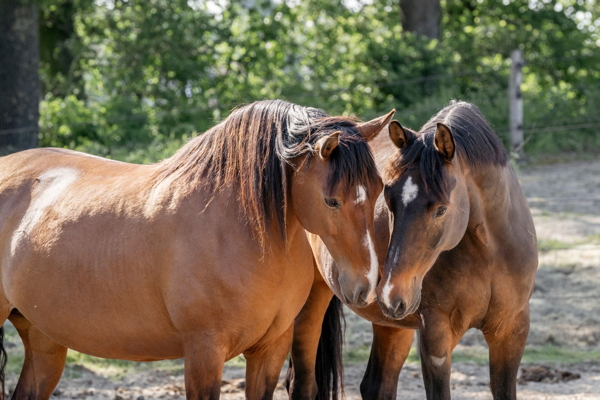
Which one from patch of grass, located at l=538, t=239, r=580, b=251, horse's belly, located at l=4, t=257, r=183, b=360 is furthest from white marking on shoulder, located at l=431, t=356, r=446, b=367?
patch of grass, located at l=538, t=239, r=580, b=251

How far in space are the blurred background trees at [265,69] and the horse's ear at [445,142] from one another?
23.7 ft

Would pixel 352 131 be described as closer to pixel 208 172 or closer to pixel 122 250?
pixel 208 172

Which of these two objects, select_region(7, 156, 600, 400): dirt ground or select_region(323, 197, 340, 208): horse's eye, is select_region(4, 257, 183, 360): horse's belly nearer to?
select_region(323, 197, 340, 208): horse's eye

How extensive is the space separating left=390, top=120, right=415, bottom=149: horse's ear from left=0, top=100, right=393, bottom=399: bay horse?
243mm

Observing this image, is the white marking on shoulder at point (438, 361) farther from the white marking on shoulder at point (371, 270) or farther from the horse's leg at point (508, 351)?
the white marking on shoulder at point (371, 270)

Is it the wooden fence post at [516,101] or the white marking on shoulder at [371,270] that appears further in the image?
the wooden fence post at [516,101]

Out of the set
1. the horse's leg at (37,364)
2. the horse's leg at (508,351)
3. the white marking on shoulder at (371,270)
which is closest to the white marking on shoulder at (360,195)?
the white marking on shoulder at (371,270)

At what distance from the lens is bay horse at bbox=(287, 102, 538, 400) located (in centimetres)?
309

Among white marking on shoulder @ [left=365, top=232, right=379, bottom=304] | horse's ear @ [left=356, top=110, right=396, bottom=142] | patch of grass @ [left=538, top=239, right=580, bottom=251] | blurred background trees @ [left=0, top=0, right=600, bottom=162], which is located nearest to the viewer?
white marking on shoulder @ [left=365, top=232, right=379, bottom=304]

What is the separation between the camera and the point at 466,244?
346 cm

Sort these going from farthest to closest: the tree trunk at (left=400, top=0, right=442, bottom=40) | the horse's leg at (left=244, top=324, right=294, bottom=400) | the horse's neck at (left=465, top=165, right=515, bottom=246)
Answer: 1. the tree trunk at (left=400, top=0, right=442, bottom=40)
2. the horse's neck at (left=465, top=165, right=515, bottom=246)
3. the horse's leg at (left=244, top=324, right=294, bottom=400)

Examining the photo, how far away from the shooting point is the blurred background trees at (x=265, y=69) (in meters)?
10.9

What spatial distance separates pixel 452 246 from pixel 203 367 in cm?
121

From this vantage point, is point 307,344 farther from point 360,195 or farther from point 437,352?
point 360,195
